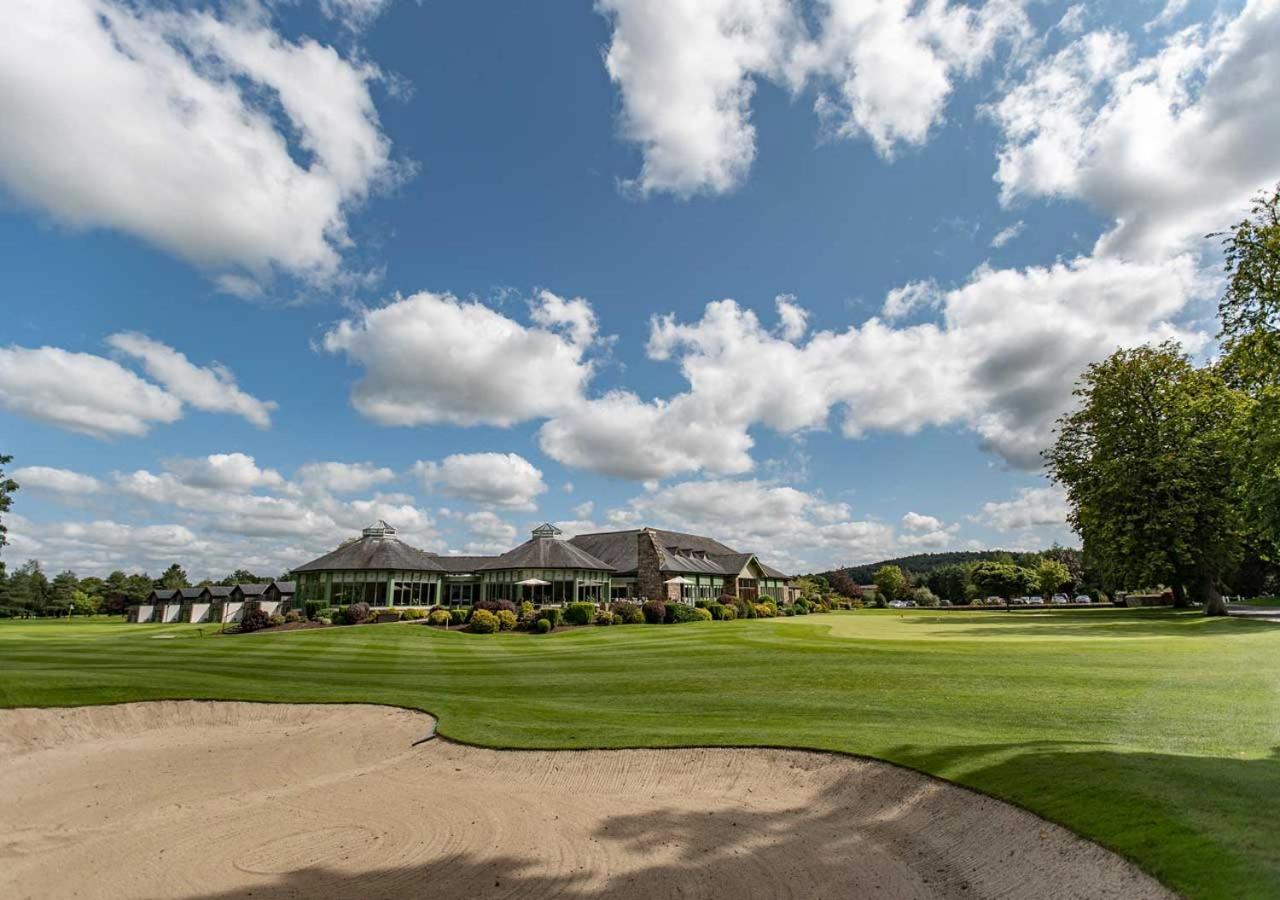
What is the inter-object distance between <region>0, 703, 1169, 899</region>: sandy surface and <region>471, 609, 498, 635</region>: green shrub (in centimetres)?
2369

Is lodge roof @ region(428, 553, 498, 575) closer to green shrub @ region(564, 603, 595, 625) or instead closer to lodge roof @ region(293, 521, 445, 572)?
lodge roof @ region(293, 521, 445, 572)

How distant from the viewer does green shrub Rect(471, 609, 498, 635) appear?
38719 mm

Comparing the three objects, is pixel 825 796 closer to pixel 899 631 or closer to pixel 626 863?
pixel 626 863

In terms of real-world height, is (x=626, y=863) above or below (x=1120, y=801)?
below

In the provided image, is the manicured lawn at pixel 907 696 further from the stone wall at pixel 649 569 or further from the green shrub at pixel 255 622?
the stone wall at pixel 649 569

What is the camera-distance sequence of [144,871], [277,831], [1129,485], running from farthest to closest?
[1129,485]
[277,831]
[144,871]

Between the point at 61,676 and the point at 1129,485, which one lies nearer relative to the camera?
the point at 61,676

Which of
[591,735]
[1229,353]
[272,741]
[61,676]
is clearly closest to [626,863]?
[591,735]

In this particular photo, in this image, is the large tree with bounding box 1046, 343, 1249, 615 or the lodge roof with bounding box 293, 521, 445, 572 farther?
the lodge roof with bounding box 293, 521, 445, 572

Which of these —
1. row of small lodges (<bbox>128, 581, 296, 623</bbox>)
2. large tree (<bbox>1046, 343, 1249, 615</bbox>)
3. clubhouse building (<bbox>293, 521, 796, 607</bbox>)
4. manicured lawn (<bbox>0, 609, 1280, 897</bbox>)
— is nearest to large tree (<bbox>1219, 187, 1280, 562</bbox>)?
manicured lawn (<bbox>0, 609, 1280, 897</bbox>)

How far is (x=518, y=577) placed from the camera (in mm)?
54469

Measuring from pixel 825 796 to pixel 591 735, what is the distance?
540 cm

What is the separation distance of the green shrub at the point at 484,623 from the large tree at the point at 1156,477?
4022 cm

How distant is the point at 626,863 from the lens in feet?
28.3
